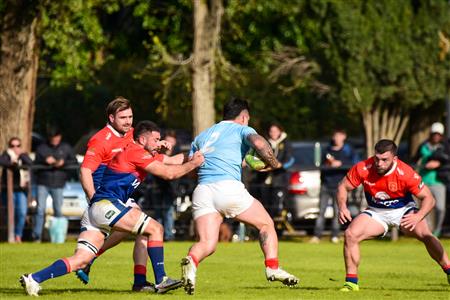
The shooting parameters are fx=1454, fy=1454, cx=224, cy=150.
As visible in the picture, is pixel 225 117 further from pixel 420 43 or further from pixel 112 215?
pixel 420 43

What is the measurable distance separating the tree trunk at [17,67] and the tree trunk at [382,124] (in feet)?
32.0

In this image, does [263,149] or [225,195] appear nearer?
[263,149]

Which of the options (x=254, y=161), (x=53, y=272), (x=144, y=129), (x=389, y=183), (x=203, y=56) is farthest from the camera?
(x=203, y=56)

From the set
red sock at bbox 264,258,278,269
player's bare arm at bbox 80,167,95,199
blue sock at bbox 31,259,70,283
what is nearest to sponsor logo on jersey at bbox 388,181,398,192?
red sock at bbox 264,258,278,269

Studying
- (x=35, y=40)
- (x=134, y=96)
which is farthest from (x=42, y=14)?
(x=134, y=96)

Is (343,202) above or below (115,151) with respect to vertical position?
below

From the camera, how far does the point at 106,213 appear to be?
13641 millimetres

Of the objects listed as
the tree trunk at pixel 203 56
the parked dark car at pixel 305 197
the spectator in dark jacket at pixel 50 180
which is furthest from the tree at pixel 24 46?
the parked dark car at pixel 305 197

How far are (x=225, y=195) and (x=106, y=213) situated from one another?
1174mm

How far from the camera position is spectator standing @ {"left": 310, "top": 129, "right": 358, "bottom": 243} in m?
24.4

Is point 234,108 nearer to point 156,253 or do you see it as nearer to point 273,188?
point 156,253

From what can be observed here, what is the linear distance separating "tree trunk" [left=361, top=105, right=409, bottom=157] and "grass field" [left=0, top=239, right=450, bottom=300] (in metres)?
10.7

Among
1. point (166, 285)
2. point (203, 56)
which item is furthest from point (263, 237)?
point (203, 56)

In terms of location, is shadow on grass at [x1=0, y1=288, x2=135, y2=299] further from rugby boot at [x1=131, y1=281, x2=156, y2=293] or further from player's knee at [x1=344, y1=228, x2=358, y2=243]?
player's knee at [x1=344, y1=228, x2=358, y2=243]
